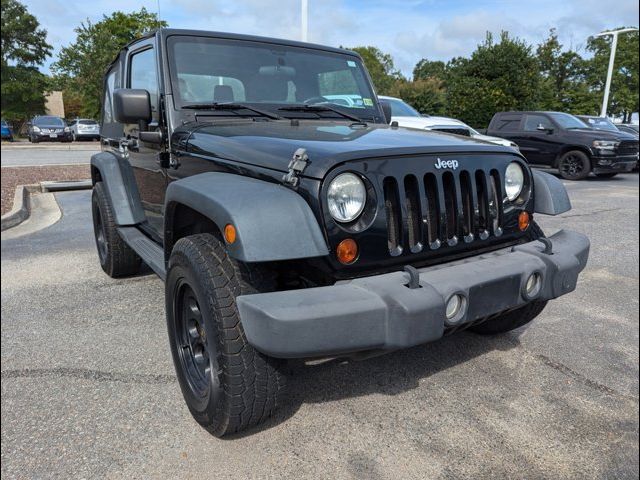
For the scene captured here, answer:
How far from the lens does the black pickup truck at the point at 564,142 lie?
1042 centimetres

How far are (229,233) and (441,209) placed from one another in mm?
907

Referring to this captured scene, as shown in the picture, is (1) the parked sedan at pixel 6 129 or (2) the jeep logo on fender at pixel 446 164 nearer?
(2) the jeep logo on fender at pixel 446 164

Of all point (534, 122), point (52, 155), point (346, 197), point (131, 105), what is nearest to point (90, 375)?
point (131, 105)

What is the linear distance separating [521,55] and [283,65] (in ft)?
57.2

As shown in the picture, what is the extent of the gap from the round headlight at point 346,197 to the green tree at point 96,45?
188cm

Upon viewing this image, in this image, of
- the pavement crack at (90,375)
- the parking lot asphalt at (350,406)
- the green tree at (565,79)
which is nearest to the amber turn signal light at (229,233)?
the parking lot asphalt at (350,406)

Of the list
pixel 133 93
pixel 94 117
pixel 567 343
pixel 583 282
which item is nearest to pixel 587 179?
pixel 583 282

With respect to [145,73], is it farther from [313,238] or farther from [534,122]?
[534,122]

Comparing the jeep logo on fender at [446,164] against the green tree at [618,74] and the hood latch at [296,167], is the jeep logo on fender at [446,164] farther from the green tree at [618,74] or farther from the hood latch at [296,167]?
the green tree at [618,74]

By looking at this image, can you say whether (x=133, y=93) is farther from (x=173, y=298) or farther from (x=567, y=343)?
(x=567, y=343)

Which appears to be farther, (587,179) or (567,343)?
(587,179)

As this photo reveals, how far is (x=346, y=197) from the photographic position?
6.38 ft

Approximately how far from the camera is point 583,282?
4180 mm

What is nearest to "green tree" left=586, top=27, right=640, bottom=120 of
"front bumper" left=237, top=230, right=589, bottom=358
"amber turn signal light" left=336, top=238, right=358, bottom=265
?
"front bumper" left=237, top=230, right=589, bottom=358
